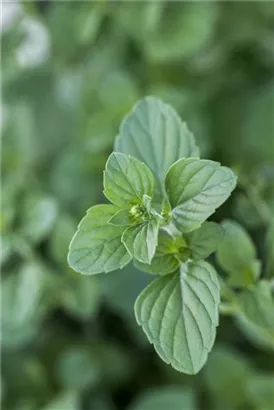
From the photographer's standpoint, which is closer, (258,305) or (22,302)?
(258,305)

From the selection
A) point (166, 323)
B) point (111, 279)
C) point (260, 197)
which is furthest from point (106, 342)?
point (166, 323)

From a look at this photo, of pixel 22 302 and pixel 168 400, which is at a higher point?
pixel 22 302

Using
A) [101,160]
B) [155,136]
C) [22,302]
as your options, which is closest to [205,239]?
[155,136]

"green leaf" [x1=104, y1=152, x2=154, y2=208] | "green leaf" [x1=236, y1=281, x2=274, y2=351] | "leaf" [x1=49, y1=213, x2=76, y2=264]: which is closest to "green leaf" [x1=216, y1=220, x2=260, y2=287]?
"green leaf" [x1=236, y1=281, x2=274, y2=351]

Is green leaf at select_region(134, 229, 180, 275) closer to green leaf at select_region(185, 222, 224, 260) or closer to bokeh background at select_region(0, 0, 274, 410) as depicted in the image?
green leaf at select_region(185, 222, 224, 260)

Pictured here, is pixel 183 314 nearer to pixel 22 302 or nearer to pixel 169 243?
pixel 169 243

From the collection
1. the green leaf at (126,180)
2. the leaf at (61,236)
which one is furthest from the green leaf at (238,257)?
the leaf at (61,236)
